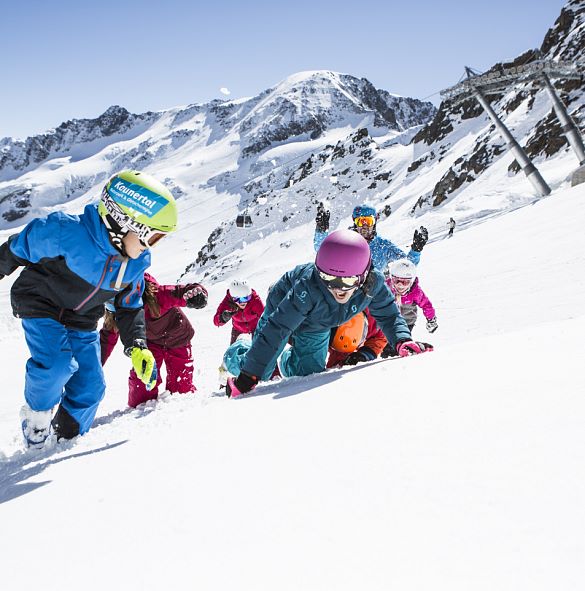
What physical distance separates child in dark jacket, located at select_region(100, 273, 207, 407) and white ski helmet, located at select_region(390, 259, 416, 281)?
2448 millimetres

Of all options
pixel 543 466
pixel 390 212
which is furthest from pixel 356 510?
pixel 390 212

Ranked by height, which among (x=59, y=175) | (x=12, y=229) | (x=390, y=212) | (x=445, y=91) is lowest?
(x=390, y=212)

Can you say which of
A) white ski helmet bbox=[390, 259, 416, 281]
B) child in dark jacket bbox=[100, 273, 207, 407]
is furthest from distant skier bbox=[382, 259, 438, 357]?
child in dark jacket bbox=[100, 273, 207, 407]

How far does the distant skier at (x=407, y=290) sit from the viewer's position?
6105mm

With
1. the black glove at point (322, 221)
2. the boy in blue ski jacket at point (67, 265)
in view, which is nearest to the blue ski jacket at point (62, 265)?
the boy in blue ski jacket at point (67, 265)

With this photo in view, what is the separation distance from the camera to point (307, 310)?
3.85 meters

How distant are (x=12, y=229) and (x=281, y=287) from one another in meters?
179

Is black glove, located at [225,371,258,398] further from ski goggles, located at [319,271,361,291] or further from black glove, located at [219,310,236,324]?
black glove, located at [219,310,236,324]

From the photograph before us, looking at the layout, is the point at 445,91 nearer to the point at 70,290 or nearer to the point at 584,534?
the point at 70,290

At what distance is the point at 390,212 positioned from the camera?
160ft

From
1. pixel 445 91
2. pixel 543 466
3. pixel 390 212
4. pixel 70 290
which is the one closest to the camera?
pixel 543 466

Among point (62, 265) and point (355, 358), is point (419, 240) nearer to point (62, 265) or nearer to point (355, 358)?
point (355, 358)

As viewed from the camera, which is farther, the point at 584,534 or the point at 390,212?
the point at 390,212

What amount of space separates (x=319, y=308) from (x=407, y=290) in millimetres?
2651
